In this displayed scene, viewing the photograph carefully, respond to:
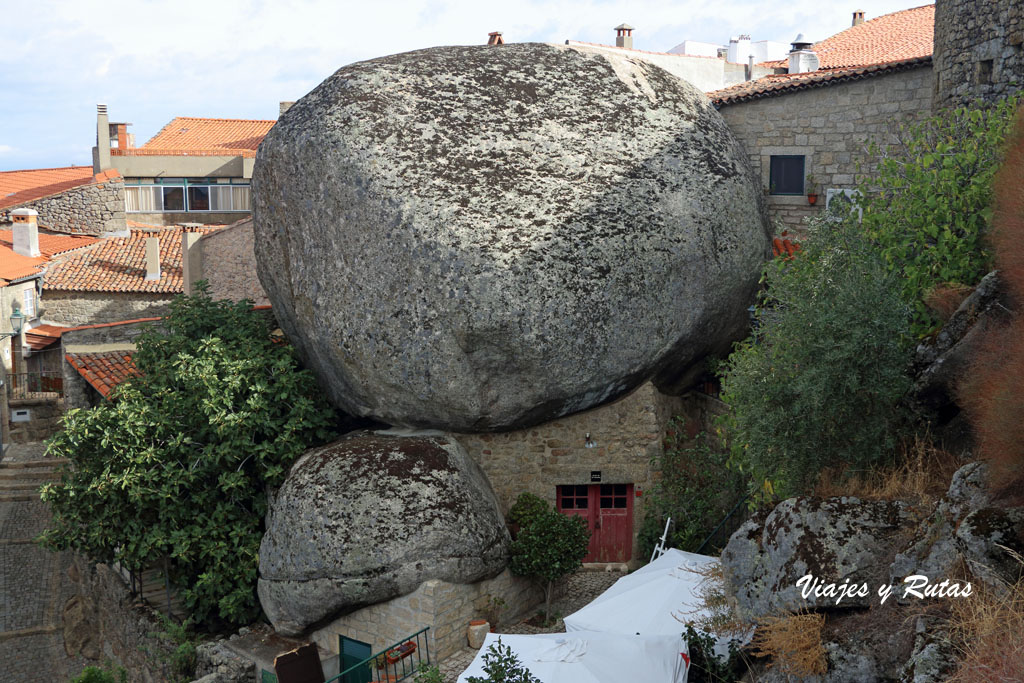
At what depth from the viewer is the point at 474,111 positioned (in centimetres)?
1834

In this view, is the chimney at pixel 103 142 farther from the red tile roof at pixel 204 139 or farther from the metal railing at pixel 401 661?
the metal railing at pixel 401 661

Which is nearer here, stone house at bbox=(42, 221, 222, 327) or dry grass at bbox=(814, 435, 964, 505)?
dry grass at bbox=(814, 435, 964, 505)

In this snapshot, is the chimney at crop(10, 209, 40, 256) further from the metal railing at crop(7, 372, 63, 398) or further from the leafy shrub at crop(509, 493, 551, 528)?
the leafy shrub at crop(509, 493, 551, 528)

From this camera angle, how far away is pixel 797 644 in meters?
9.12

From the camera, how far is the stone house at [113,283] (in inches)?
1227

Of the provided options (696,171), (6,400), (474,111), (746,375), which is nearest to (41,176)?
(6,400)

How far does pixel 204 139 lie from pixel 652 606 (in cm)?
3429

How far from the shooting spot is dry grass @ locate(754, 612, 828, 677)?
8.97 meters

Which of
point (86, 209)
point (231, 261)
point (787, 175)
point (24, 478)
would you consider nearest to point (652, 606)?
point (787, 175)

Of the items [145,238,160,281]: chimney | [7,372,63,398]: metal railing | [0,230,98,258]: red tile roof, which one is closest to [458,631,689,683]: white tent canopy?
[145,238,160,281]: chimney

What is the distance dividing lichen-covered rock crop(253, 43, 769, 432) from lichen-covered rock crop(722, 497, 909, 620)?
6.83 metres

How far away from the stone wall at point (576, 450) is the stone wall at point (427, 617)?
1.91 metres

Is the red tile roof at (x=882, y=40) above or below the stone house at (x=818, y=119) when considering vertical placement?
above

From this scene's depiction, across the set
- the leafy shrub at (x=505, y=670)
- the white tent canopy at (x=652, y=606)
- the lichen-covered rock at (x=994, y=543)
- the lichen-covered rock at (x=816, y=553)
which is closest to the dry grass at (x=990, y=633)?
the lichen-covered rock at (x=994, y=543)
